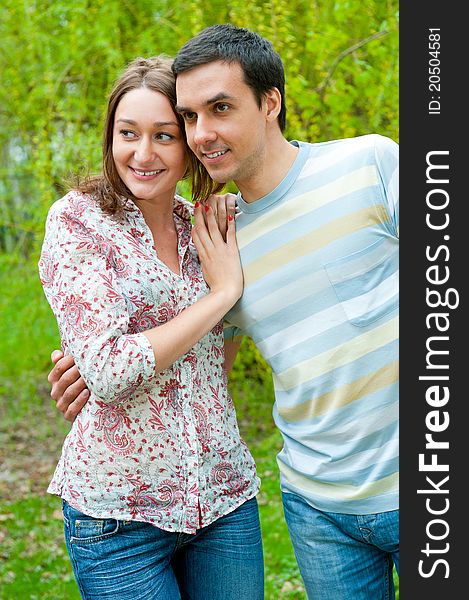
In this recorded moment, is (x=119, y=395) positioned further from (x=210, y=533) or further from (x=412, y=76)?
(x=412, y=76)

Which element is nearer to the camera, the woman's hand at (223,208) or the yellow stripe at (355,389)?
the yellow stripe at (355,389)

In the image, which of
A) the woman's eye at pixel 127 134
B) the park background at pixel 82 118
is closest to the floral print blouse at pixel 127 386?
the woman's eye at pixel 127 134

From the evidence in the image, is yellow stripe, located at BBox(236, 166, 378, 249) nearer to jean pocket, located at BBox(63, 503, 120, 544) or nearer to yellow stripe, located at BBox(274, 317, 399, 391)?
yellow stripe, located at BBox(274, 317, 399, 391)

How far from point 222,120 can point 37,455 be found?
16.1 feet

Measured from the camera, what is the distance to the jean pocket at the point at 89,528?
7.09 feet

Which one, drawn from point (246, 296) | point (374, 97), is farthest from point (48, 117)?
point (246, 296)

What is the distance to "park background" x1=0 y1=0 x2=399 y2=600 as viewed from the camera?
4.66m

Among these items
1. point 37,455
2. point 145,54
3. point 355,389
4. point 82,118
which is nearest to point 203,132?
point 355,389

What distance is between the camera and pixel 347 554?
2285 millimetres

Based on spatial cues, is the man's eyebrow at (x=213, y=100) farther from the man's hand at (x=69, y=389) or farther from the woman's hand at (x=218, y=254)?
the man's hand at (x=69, y=389)

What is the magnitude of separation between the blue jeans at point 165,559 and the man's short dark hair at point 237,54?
1.07m

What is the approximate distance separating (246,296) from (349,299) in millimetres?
271

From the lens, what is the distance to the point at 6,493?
19.6ft

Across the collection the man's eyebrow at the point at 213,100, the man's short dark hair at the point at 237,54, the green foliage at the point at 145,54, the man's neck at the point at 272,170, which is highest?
the green foliage at the point at 145,54
